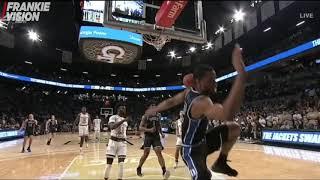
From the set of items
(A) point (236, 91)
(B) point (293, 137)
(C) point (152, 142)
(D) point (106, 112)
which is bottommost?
(B) point (293, 137)

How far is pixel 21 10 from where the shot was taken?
2039 cm

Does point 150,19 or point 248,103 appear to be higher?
point 150,19

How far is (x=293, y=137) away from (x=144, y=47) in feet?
A: 81.3

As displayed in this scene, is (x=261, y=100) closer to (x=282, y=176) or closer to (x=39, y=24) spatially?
(x=282, y=176)

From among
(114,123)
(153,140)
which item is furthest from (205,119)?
(153,140)

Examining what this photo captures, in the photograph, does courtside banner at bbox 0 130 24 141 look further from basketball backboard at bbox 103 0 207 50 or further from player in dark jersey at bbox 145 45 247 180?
player in dark jersey at bbox 145 45 247 180

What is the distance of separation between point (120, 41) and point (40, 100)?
30.2 m

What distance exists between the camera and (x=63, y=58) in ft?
129

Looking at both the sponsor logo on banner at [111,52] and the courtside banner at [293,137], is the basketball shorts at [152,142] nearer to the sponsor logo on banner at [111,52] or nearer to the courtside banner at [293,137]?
the sponsor logo on banner at [111,52]

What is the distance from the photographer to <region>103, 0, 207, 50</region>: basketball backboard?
20.1 feet

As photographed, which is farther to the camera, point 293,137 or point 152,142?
point 293,137

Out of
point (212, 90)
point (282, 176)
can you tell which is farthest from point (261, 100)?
point (212, 90)

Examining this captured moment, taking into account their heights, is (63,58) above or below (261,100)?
above

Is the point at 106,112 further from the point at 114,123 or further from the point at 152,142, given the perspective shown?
the point at 114,123
